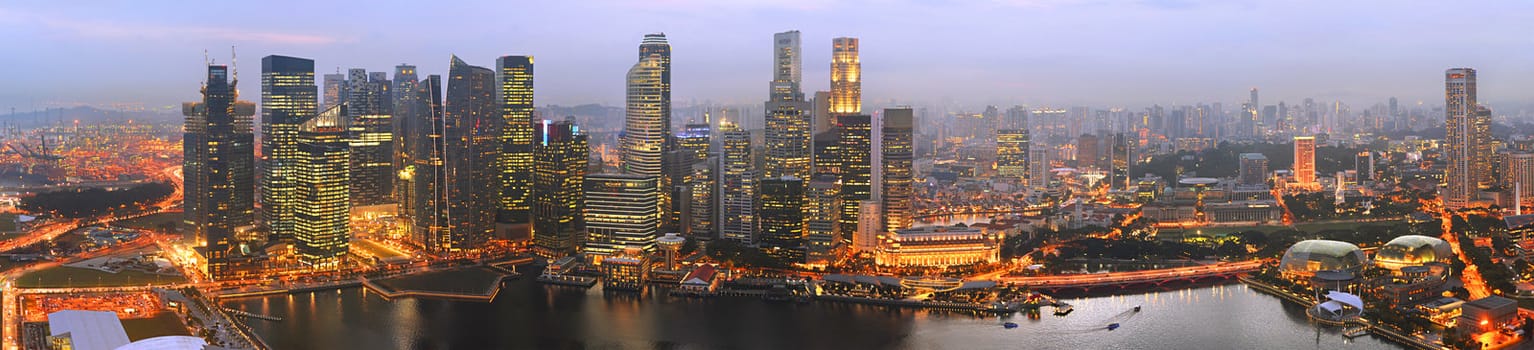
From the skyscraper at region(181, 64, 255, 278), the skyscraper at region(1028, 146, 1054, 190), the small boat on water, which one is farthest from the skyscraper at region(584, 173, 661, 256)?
the skyscraper at region(1028, 146, 1054, 190)

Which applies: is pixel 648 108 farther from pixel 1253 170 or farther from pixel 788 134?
pixel 1253 170

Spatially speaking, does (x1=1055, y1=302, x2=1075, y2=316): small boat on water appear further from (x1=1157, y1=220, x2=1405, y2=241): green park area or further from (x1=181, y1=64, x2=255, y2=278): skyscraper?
(x1=181, y1=64, x2=255, y2=278): skyscraper

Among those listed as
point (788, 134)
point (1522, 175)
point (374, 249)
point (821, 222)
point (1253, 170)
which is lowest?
point (374, 249)

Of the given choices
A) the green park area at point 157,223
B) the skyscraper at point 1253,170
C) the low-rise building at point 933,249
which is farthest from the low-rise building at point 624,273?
the skyscraper at point 1253,170

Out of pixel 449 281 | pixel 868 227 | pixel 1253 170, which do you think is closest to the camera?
pixel 449 281

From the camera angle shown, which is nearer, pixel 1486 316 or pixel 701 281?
pixel 1486 316

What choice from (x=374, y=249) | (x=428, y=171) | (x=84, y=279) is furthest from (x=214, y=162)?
(x=428, y=171)
